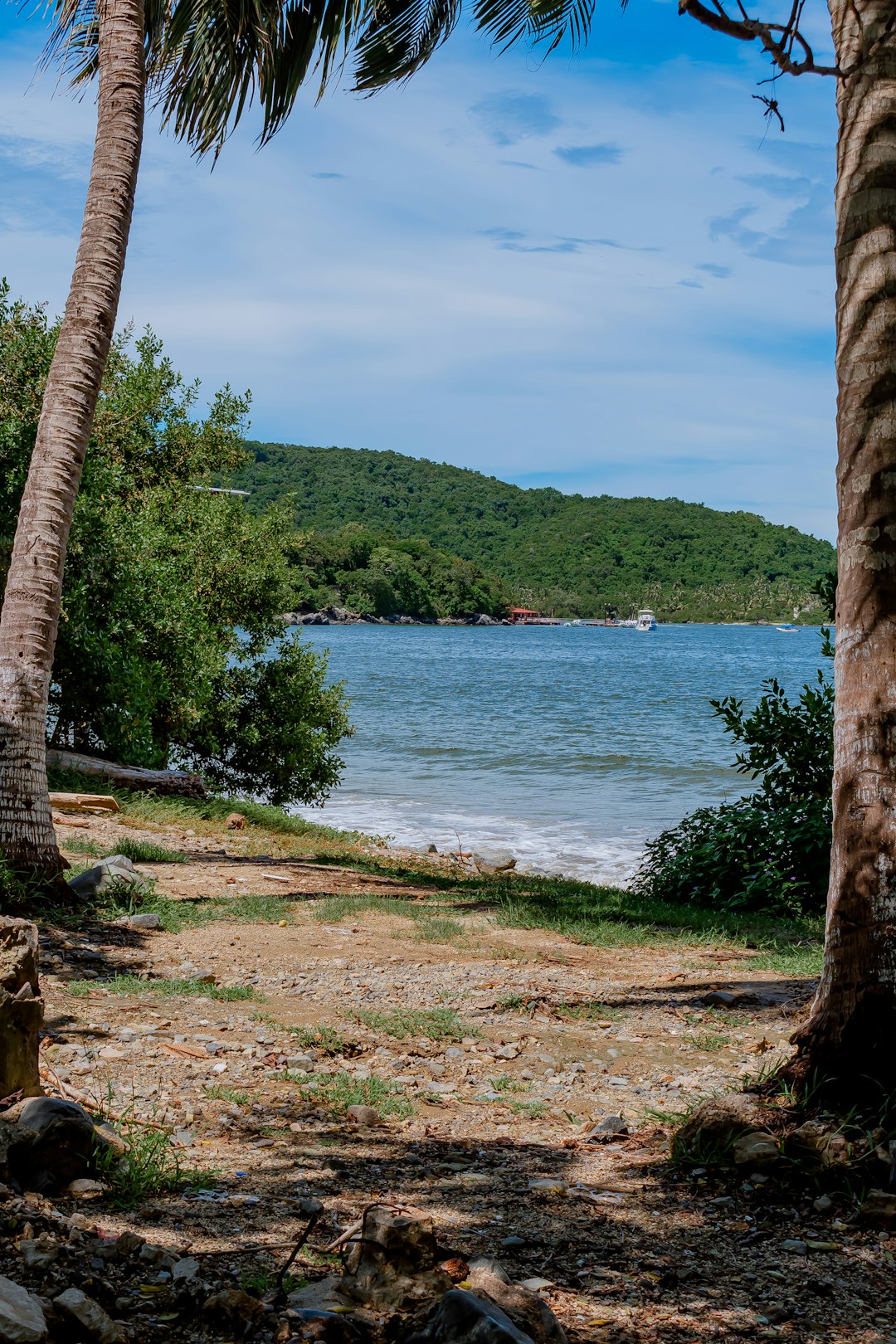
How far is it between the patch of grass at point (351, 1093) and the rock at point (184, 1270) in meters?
1.62

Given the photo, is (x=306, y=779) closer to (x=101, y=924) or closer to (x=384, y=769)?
(x=384, y=769)

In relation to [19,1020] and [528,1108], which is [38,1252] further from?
[528,1108]

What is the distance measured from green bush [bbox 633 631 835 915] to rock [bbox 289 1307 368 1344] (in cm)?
802

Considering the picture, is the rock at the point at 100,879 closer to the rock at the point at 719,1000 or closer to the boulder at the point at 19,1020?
the boulder at the point at 19,1020

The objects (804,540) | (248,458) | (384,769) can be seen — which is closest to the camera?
(248,458)

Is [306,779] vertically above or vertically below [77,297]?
below

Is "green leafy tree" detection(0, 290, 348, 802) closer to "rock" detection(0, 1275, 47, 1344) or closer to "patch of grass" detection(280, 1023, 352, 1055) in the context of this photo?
"patch of grass" detection(280, 1023, 352, 1055)

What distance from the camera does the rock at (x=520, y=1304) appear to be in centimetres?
261

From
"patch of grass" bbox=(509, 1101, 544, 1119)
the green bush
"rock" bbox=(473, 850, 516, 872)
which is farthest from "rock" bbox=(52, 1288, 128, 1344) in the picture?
"rock" bbox=(473, 850, 516, 872)

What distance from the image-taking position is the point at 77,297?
7.62m

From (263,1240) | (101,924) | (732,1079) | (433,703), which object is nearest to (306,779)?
(101,924)

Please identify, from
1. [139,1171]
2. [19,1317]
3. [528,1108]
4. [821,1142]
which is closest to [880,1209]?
[821,1142]

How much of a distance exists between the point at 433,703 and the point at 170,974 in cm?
3945

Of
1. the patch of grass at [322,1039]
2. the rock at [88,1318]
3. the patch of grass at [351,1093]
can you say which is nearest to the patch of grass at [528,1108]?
the patch of grass at [351,1093]
